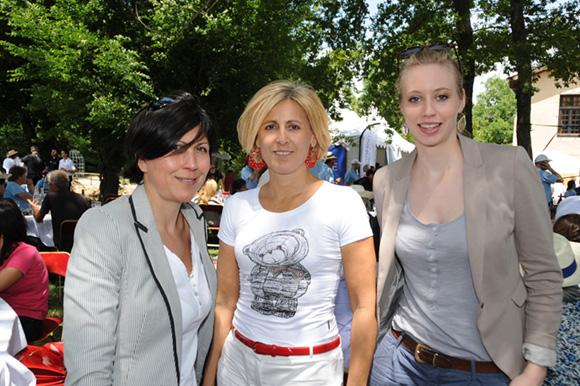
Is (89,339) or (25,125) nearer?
(89,339)

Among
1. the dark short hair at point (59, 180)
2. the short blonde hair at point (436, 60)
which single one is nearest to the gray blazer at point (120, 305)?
the short blonde hair at point (436, 60)

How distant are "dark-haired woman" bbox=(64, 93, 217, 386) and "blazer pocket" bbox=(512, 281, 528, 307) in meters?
1.22

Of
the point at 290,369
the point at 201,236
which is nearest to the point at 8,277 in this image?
the point at 201,236

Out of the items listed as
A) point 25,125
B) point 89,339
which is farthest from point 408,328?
point 25,125

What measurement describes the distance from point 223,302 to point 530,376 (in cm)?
124

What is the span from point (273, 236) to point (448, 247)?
0.68 m

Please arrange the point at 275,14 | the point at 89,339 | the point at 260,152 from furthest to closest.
→ the point at 275,14 < the point at 260,152 < the point at 89,339

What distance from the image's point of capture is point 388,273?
1.83 m

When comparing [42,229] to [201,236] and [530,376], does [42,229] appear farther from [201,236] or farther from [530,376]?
[530,376]

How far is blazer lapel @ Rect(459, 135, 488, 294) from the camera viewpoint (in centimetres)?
165

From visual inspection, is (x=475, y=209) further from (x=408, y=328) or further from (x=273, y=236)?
(x=273, y=236)

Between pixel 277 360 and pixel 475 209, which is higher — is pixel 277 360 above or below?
below

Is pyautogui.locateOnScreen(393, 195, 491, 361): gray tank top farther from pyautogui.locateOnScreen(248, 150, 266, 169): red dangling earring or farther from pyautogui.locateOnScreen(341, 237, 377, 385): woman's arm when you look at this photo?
pyautogui.locateOnScreen(248, 150, 266, 169): red dangling earring

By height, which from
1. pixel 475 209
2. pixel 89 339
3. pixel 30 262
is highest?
pixel 475 209
